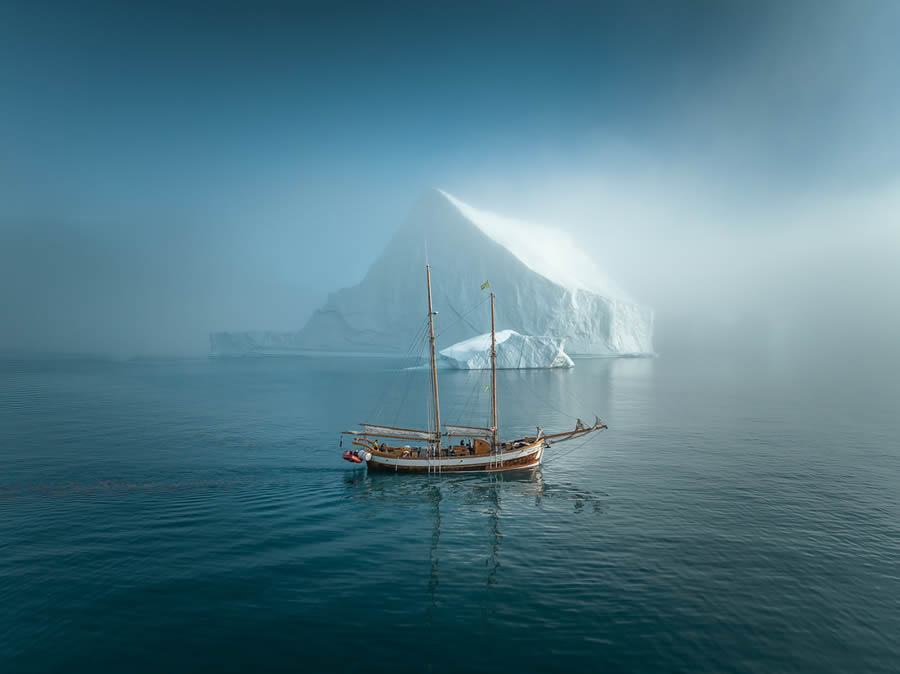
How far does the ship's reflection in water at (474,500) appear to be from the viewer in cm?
1838

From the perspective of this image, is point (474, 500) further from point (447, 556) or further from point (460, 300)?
point (460, 300)

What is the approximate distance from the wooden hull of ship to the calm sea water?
0.97 meters

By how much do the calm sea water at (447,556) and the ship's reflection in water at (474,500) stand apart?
0.53 ft

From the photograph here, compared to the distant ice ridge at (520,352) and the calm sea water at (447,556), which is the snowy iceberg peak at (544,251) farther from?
the calm sea water at (447,556)

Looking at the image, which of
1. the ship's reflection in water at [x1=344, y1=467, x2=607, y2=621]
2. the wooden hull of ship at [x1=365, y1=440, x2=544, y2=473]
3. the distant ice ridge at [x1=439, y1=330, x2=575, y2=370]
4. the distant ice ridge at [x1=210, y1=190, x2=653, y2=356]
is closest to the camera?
the ship's reflection in water at [x1=344, y1=467, x2=607, y2=621]

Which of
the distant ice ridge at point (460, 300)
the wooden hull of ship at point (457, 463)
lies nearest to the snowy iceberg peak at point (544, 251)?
the distant ice ridge at point (460, 300)

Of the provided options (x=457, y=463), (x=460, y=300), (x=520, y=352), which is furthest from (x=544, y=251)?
(x=457, y=463)

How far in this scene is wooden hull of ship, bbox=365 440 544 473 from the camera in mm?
28562

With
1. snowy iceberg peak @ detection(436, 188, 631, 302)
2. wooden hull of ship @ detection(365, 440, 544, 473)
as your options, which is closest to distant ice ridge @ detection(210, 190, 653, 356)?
snowy iceberg peak @ detection(436, 188, 631, 302)

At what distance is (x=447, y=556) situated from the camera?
17359 millimetres

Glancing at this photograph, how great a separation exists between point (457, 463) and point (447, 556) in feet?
37.1

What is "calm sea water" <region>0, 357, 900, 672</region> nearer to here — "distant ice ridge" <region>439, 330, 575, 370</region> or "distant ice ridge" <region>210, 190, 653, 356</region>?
Answer: "distant ice ridge" <region>439, 330, 575, 370</region>

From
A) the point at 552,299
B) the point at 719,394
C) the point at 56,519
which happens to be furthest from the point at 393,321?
the point at 56,519

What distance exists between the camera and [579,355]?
127188 mm
